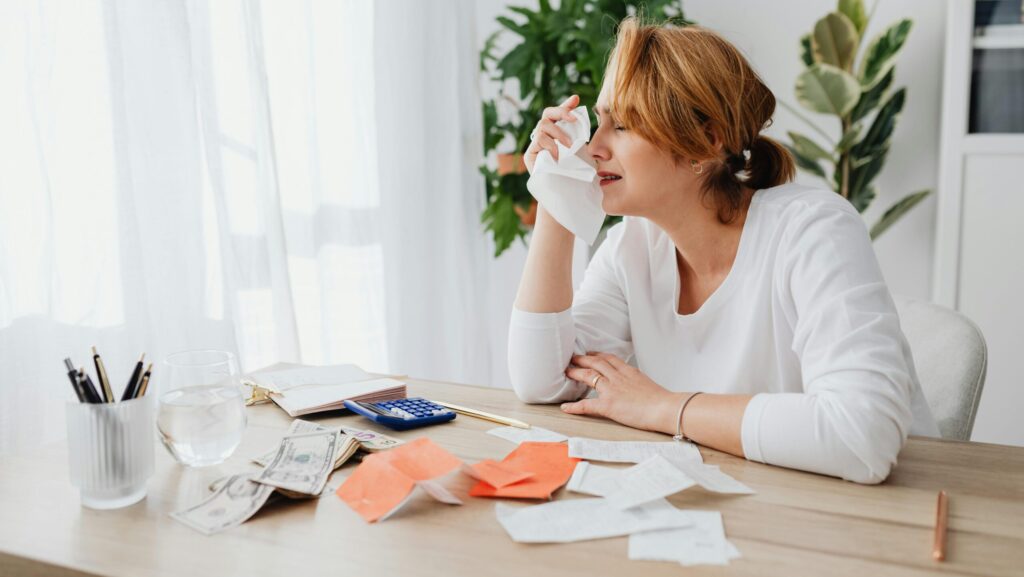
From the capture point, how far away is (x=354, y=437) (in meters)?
1.14

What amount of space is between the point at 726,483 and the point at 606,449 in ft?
0.59

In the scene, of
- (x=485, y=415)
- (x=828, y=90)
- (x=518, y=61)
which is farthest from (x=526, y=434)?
(x=828, y=90)

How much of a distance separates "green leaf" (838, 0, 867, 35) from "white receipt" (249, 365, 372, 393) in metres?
A: 2.29

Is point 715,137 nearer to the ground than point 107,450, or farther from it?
farther from it

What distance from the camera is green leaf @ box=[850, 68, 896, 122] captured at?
2932 millimetres

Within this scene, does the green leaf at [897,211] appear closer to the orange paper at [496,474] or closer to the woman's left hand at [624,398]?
the woman's left hand at [624,398]

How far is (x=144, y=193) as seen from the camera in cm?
173

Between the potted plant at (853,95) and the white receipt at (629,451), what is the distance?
82.4 inches

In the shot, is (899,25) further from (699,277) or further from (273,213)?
(273,213)

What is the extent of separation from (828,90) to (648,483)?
227 centimetres

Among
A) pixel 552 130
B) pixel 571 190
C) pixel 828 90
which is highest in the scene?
pixel 828 90

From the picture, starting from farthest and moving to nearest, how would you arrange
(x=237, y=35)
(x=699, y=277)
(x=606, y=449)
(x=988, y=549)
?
(x=237, y=35) < (x=699, y=277) < (x=606, y=449) < (x=988, y=549)

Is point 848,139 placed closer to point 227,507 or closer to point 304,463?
point 304,463

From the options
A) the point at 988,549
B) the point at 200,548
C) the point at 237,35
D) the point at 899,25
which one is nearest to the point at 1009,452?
the point at 988,549
